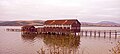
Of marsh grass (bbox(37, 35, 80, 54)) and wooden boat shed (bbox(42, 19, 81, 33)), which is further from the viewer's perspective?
wooden boat shed (bbox(42, 19, 81, 33))

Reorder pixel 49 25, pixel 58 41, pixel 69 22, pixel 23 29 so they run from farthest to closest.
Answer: pixel 23 29 < pixel 49 25 < pixel 69 22 < pixel 58 41

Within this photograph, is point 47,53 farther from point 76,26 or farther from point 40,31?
point 40,31

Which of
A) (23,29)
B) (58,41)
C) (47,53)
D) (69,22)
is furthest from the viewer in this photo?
(23,29)

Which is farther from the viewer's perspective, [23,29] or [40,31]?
[23,29]

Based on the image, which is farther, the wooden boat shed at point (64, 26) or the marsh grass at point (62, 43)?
the wooden boat shed at point (64, 26)

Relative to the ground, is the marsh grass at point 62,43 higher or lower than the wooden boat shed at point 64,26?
higher

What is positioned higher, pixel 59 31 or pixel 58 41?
pixel 58 41

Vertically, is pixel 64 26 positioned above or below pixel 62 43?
below

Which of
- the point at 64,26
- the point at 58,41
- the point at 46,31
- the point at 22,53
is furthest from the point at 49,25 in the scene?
the point at 58,41

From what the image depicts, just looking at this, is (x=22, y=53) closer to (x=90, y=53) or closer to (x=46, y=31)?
(x=90, y=53)

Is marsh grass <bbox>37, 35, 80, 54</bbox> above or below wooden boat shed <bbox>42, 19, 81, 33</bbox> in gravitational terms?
above

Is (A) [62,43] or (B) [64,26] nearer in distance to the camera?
(A) [62,43]

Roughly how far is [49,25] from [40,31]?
6444 mm

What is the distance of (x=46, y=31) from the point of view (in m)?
76.9
